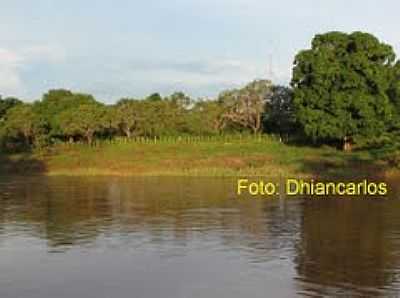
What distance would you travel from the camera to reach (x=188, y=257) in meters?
19.9

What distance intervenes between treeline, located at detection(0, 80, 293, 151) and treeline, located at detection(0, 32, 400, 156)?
10cm

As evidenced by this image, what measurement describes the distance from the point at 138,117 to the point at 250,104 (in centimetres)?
1250

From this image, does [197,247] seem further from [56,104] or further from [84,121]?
[56,104]

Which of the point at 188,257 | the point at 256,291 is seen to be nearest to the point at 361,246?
the point at 188,257

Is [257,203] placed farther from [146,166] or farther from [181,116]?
[181,116]

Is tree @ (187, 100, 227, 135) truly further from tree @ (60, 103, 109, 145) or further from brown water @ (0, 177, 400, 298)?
brown water @ (0, 177, 400, 298)

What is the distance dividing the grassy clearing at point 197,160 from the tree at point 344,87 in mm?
2436

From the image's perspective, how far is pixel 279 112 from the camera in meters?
79.6

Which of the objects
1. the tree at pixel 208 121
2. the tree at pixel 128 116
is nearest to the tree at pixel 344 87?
the tree at pixel 208 121

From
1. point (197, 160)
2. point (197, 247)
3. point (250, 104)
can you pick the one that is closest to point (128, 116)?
point (250, 104)

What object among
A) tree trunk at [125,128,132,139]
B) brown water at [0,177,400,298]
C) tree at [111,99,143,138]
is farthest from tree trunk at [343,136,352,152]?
brown water at [0,177,400,298]

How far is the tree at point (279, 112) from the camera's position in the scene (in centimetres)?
7831

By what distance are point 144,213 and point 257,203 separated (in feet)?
22.1

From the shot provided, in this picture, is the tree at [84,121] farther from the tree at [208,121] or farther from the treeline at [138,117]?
the tree at [208,121]
